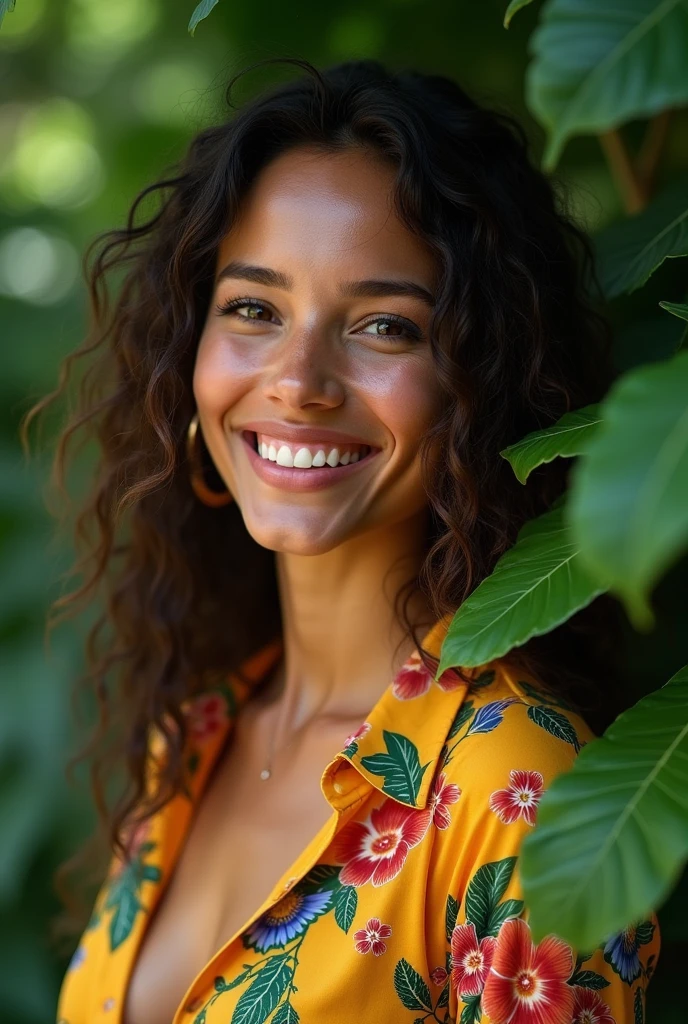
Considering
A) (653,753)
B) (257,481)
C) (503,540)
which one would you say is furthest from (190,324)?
(653,753)

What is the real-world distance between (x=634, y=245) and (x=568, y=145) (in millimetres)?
580

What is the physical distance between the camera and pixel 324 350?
1357mm

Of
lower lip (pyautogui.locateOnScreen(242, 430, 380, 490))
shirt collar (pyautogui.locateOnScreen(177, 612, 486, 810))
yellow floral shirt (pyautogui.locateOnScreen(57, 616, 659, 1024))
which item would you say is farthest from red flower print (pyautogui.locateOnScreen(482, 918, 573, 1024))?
lower lip (pyautogui.locateOnScreen(242, 430, 380, 490))

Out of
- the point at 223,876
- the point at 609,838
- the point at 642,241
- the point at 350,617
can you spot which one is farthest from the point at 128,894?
the point at 642,241

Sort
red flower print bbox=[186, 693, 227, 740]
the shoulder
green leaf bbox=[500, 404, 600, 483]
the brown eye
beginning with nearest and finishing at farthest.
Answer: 1. green leaf bbox=[500, 404, 600, 483]
2. the shoulder
3. the brown eye
4. red flower print bbox=[186, 693, 227, 740]

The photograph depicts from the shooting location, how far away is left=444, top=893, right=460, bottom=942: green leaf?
4.05ft

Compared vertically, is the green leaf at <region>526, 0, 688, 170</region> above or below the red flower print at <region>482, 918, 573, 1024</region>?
above

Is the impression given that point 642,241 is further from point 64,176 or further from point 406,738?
point 64,176

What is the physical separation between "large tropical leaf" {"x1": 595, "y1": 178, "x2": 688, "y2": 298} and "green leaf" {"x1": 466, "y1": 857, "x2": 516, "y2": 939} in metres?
0.72

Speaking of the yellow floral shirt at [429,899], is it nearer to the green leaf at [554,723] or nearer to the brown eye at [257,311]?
the green leaf at [554,723]

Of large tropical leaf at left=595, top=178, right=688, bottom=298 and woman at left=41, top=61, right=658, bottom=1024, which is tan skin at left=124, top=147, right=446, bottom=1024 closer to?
woman at left=41, top=61, right=658, bottom=1024

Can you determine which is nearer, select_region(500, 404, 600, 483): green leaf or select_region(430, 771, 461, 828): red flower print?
select_region(500, 404, 600, 483): green leaf

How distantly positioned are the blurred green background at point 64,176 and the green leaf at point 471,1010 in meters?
1.14

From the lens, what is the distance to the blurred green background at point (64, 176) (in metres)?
2.00
